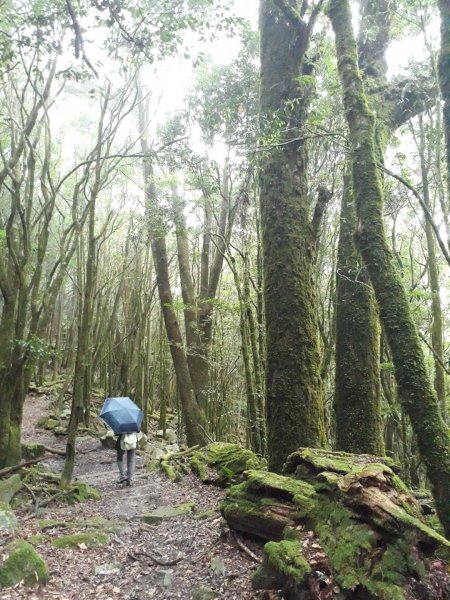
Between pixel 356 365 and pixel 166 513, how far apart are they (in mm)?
3045

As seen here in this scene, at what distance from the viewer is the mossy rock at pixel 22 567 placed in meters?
3.57

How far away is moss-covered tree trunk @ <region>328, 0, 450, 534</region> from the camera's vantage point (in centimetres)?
312

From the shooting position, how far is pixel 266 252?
18.2 feet

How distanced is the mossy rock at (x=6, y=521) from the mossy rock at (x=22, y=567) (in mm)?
435

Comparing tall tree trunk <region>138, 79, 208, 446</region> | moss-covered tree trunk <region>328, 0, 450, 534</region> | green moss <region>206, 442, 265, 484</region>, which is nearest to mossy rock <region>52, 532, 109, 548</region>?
green moss <region>206, 442, 265, 484</region>

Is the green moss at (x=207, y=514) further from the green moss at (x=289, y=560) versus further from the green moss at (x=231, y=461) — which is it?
the green moss at (x=289, y=560)

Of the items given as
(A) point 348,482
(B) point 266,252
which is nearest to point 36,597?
(A) point 348,482

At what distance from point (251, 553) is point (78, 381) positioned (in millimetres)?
3764

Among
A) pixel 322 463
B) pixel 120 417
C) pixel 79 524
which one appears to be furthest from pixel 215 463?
pixel 322 463

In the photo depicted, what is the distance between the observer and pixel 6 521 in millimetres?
4391

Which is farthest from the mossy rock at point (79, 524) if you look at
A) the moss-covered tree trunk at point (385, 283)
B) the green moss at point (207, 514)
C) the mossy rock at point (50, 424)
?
the mossy rock at point (50, 424)

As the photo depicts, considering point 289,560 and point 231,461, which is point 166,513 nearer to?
point 231,461

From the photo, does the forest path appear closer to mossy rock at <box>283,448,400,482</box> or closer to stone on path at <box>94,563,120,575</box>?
stone on path at <box>94,563,120,575</box>

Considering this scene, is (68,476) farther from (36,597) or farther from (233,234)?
(233,234)
